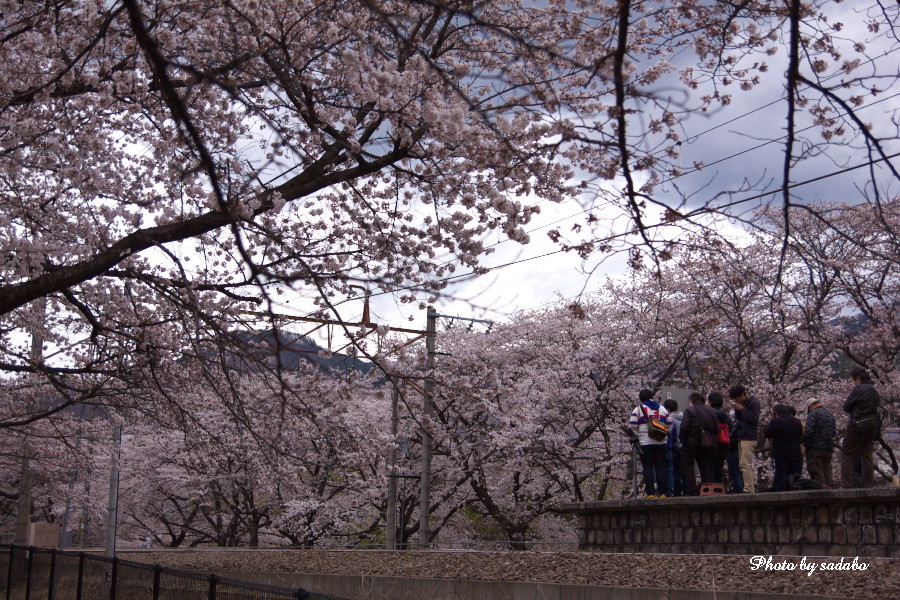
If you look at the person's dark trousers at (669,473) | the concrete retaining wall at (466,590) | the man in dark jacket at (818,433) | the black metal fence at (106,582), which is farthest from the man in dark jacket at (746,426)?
the black metal fence at (106,582)

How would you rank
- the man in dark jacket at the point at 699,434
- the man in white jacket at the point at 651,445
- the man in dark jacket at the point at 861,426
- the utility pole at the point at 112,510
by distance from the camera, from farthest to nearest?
1. the utility pole at the point at 112,510
2. the man in white jacket at the point at 651,445
3. the man in dark jacket at the point at 699,434
4. the man in dark jacket at the point at 861,426

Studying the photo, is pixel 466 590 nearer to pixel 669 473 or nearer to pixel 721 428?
pixel 669 473

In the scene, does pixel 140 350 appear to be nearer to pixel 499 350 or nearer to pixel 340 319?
pixel 340 319

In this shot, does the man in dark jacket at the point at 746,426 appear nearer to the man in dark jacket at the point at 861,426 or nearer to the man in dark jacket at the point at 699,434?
the man in dark jacket at the point at 699,434

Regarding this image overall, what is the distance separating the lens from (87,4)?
757 centimetres

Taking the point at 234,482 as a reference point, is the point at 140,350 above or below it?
above

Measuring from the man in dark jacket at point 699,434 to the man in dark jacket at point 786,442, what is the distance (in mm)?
800

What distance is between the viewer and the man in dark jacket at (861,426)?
9867mm

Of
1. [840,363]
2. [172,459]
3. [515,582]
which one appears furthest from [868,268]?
[172,459]

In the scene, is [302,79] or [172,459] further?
[172,459]

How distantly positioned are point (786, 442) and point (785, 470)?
433mm

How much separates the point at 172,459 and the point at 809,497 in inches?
1020

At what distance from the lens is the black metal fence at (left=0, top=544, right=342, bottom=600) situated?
7.46 meters

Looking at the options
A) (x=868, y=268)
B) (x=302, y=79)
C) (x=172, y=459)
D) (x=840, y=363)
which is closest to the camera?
(x=302, y=79)
